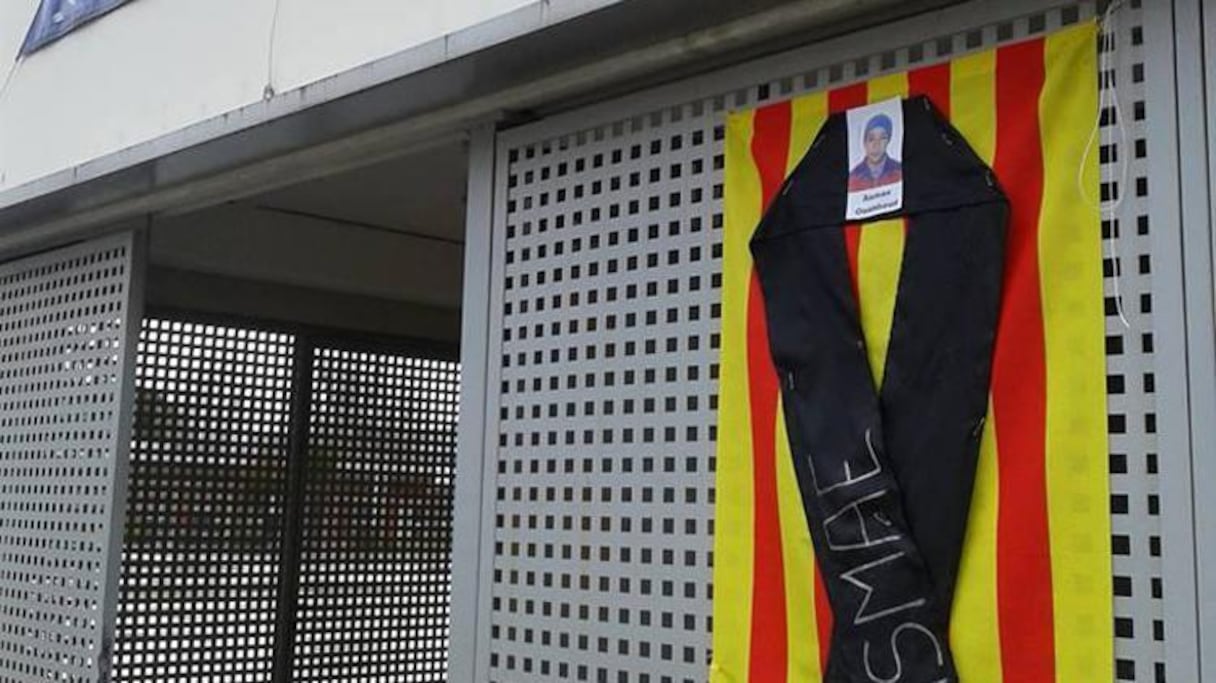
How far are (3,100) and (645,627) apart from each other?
3622 mm

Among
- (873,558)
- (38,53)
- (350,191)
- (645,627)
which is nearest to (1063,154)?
(873,558)

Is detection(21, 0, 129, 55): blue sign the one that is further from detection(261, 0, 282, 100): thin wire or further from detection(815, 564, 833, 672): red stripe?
detection(815, 564, 833, 672): red stripe

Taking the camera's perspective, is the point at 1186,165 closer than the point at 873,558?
Yes

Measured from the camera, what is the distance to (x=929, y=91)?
251 centimetres

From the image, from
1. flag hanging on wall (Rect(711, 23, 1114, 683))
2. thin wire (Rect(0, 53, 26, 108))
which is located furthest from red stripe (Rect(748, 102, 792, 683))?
thin wire (Rect(0, 53, 26, 108))

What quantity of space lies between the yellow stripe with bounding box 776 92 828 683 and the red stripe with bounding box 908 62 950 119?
20cm

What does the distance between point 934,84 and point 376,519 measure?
4694 mm

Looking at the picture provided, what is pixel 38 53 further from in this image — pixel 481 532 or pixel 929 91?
pixel 929 91

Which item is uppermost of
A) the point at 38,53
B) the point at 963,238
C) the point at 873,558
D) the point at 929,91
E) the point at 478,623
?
the point at 38,53

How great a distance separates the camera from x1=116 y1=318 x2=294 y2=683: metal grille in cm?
582

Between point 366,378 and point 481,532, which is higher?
point 366,378

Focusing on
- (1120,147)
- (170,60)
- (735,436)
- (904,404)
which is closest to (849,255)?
(904,404)

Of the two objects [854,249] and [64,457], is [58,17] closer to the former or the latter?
[64,457]

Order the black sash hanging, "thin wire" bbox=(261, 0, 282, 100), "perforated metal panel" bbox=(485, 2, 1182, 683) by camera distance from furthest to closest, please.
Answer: "thin wire" bbox=(261, 0, 282, 100), "perforated metal panel" bbox=(485, 2, 1182, 683), the black sash hanging
